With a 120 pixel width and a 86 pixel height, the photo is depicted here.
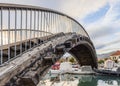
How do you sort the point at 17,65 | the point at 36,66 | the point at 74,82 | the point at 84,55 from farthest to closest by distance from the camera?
the point at 84,55 < the point at 74,82 < the point at 36,66 < the point at 17,65

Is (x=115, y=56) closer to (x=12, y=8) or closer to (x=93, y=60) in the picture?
(x=93, y=60)

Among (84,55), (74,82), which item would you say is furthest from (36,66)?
(84,55)

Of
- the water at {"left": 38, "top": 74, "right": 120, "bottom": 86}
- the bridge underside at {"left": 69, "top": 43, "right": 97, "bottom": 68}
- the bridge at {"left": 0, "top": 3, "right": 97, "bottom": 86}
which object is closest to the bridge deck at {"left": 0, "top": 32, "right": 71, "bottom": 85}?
the bridge at {"left": 0, "top": 3, "right": 97, "bottom": 86}

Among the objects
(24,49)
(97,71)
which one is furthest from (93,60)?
(24,49)

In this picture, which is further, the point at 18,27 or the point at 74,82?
the point at 74,82

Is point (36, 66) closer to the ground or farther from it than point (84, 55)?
closer to the ground

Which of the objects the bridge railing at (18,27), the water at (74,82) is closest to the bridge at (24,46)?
the bridge railing at (18,27)

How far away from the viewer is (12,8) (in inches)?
333

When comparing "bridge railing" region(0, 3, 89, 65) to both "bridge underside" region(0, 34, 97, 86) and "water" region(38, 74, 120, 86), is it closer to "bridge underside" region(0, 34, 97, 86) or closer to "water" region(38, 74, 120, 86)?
"bridge underside" region(0, 34, 97, 86)

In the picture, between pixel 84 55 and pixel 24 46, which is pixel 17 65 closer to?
pixel 24 46

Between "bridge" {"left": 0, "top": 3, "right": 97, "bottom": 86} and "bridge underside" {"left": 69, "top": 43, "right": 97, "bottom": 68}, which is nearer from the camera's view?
"bridge" {"left": 0, "top": 3, "right": 97, "bottom": 86}

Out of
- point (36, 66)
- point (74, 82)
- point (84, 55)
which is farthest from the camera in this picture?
point (84, 55)

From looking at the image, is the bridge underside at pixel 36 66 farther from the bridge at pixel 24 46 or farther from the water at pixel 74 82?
the water at pixel 74 82

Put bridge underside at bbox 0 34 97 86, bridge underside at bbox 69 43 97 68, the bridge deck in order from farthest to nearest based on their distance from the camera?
bridge underside at bbox 69 43 97 68 → bridge underside at bbox 0 34 97 86 → the bridge deck
